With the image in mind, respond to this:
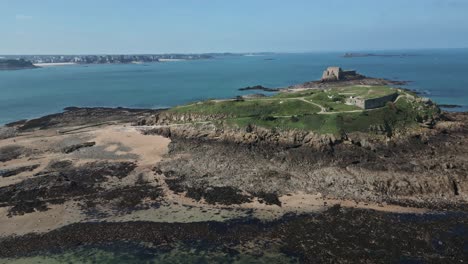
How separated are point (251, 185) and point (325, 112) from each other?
2246cm

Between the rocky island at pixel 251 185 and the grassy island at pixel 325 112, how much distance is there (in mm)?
293

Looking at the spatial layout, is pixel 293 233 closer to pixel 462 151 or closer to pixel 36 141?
pixel 462 151

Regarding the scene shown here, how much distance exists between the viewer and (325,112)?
5819 centimetres

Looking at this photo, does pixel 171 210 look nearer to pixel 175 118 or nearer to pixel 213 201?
pixel 213 201

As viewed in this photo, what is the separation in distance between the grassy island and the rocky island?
293 millimetres

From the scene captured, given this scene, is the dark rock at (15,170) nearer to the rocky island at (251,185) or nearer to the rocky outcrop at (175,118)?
→ the rocky island at (251,185)

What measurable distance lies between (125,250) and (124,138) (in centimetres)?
3295

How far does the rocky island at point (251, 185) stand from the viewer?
3028cm

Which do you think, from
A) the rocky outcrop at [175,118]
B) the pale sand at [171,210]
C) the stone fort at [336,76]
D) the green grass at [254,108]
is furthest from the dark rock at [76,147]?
the stone fort at [336,76]

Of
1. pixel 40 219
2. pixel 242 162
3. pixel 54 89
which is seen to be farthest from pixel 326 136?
pixel 54 89

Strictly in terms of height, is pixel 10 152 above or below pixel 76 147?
below

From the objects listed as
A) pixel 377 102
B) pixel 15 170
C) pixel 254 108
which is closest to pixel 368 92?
pixel 377 102

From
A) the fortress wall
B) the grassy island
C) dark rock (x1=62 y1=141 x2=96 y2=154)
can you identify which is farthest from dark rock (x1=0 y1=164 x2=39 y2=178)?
the fortress wall

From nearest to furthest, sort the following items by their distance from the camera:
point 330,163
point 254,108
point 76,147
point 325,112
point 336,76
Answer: point 330,163, point 76,147, point 325,112, point 254,108, point 336,76
